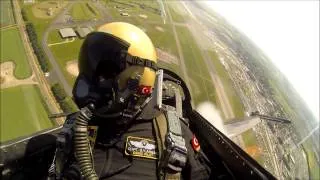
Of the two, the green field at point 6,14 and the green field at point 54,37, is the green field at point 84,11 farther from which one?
the green field at point 6,14

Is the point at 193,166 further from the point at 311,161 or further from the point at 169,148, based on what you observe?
the point at 311,161

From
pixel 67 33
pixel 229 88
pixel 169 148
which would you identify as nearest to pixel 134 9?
pixel 67 33

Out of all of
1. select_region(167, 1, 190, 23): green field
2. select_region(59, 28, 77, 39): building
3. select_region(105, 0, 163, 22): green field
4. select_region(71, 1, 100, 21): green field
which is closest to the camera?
select_region(59, 28, 77, 39): building

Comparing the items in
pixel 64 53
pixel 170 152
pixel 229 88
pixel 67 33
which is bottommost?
pixel 229 88

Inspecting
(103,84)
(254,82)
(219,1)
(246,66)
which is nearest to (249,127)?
(254,82)

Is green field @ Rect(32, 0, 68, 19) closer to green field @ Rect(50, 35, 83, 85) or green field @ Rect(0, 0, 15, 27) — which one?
green field @ Rect(0, 0, 15, 27)

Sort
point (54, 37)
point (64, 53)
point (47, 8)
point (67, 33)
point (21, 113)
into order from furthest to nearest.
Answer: point (47, 8)
point (67, 33)
point (54, 37)
point (64, 53)
point (21, 113)

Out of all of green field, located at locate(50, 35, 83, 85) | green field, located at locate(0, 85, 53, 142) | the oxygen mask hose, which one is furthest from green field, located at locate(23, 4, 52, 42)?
the oxygen mask hose
